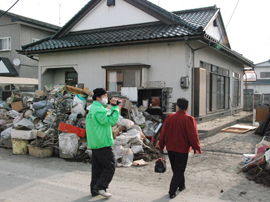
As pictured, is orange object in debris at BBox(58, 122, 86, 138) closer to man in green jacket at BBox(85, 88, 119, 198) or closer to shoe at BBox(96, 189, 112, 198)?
man in green jacket at BBox(85, 88, 119, 198)

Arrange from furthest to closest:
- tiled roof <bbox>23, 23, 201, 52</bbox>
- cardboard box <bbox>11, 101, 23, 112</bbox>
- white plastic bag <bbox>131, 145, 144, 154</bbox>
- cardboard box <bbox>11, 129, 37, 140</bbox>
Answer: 1. tiled roof <bbox>23, 23, 201, 52</bbox>
2. cardboard box <bbox>11, 101, 23, 112</bbox>
3. cardboard box <bbox>11, 129, 37, 140</bbox>
4. white plastic bag <bbox>131, 145, 144, 154</bbox>

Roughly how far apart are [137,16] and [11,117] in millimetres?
7128

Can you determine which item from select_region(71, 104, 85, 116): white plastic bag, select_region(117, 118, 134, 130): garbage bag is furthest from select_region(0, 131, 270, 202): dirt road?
select_region(71, 104, 85, 116): white plastic bag

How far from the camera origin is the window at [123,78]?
1088cm

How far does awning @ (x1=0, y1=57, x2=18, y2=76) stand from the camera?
1973 cm

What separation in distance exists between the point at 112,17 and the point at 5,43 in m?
12.3

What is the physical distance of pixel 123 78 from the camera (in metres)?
11.1

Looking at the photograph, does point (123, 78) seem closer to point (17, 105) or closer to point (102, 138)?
point (17, 105)

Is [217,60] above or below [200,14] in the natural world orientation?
below

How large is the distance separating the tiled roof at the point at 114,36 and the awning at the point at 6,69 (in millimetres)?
6939

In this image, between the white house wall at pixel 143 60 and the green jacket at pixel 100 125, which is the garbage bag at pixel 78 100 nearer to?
the white house wall at pixel 143 60

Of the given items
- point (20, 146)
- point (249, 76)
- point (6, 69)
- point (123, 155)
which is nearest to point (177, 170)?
point (123, 155)

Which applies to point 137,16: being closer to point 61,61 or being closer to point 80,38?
point 80,38

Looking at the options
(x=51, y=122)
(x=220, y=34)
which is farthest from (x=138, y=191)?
(x=220, y=34)
